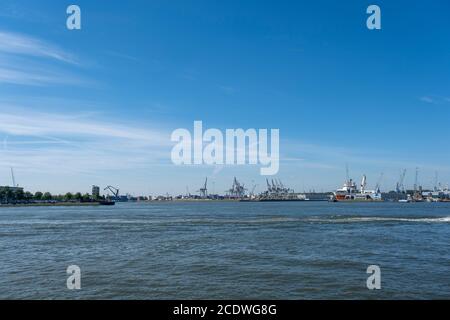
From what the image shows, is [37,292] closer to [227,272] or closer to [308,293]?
[227,272]

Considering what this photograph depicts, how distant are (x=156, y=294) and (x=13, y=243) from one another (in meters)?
21.3

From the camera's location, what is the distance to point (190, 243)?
31.2 m

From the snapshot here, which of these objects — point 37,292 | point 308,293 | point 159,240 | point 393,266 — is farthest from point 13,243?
point 393,266

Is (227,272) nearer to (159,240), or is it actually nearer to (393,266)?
(393,266)

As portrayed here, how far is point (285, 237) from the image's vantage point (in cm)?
3522

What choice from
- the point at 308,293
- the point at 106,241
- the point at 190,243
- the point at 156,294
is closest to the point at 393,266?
the point at 308,293
